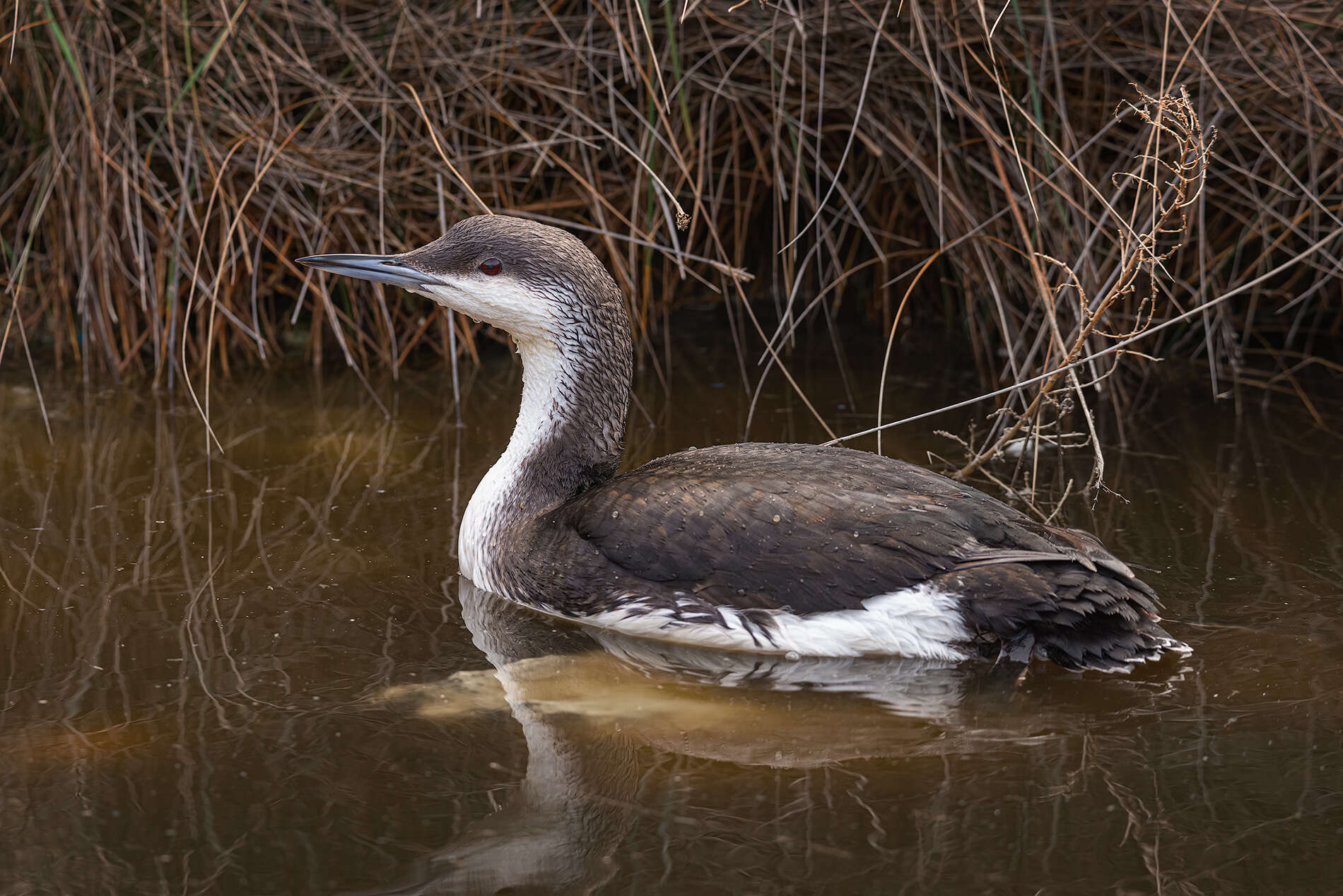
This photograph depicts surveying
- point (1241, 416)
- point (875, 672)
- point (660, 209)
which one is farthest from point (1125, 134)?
point (875, 672)

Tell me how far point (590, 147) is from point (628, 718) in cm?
304

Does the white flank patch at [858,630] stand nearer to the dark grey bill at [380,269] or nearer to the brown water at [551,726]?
the brown water at [551,726]

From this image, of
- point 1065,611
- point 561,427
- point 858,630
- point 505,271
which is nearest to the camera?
point 1065,611

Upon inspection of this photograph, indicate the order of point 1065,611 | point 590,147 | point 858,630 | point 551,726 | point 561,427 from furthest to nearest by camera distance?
1. point 590,147
2. point 561,427
3. point 858,630
4. point 1065,611
5. point 551,726

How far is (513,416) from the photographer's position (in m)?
5.80

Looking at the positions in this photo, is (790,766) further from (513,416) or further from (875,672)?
(513,416)

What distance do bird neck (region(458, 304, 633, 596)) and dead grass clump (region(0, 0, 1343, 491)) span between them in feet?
3.61

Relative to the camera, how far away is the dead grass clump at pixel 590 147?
552 centimetres

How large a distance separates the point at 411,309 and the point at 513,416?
3.36 ft

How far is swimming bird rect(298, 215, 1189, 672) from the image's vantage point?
12.0ft

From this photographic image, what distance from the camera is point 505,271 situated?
13.9ft

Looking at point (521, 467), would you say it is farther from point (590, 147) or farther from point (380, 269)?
point (590, 147)

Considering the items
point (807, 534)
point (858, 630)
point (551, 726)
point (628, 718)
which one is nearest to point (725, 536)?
point (807, 534)

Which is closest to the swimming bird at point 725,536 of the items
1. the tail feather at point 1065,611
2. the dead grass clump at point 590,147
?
the tail feather at point 1065,611
